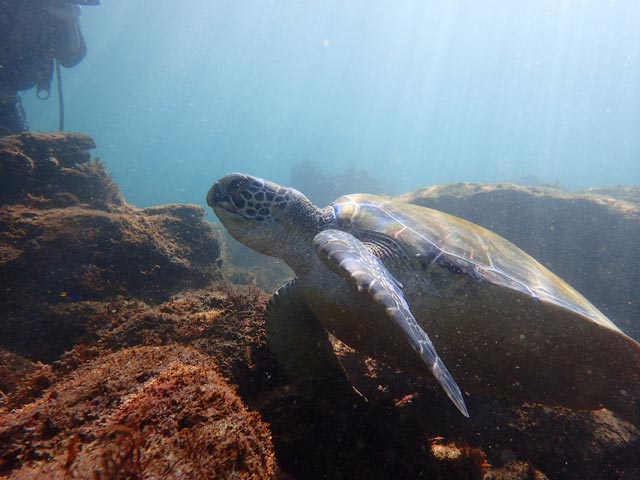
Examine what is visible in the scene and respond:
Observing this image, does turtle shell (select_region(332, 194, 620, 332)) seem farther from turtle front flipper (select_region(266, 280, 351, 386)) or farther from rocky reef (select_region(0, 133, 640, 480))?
rocky reef (select_region(0, 133, 640, 480))

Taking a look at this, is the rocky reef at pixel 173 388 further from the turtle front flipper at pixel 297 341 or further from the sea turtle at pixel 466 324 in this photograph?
the sea turtle at pixel 466 324

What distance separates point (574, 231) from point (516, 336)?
7401 mm

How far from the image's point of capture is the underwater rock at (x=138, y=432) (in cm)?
94

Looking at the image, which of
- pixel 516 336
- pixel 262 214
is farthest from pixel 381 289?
pixel 262 214

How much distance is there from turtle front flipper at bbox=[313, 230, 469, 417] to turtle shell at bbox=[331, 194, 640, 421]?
2.07 ft

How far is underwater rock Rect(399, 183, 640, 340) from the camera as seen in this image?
21.9ft

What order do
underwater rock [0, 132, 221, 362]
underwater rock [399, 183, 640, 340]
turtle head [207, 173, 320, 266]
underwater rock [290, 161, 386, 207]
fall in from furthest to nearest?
1. underwater rock [290, 161, 386, 207]
2. underwater rock [399, 183, 640, 340]
3. underwater rock [0, 132, 221, 362]
4. turtle head [207, 173, 320, 266]

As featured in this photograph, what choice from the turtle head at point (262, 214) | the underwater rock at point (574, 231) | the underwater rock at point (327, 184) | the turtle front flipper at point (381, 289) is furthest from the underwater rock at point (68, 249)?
the underwater rock at point (327, 184)

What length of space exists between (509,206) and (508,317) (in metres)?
7.42

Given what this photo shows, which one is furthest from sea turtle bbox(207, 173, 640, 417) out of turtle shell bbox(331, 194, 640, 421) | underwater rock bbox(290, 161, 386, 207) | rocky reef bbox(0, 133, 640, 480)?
underwater rock bbox(290, 161, 386, 207)

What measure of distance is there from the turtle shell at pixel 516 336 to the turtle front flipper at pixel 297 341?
88cm

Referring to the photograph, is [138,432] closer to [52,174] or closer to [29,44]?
[52,174]

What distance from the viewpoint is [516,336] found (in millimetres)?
2410

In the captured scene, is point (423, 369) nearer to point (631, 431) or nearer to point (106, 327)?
point (631, 431)
